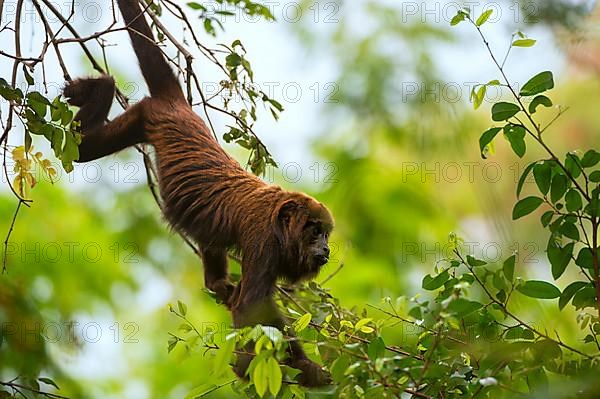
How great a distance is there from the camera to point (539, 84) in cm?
402

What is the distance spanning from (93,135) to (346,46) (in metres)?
8.34

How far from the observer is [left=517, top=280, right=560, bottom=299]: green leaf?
393 centimetres

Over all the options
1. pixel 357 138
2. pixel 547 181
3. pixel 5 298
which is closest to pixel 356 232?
pixel 357 138

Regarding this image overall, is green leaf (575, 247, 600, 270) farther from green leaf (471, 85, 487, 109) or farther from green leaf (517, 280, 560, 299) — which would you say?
green leaf (471, 85, 487, 109)

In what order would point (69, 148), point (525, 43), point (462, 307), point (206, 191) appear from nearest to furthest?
point (462, 307), point (525, 43), point (69, 148), point (206, 191)

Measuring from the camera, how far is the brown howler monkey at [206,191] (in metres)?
6.20

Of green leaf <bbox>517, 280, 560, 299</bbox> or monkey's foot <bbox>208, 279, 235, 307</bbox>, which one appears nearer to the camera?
green leaf <bbox>517, 280, 560, 299</bbox>

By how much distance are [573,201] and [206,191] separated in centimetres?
354

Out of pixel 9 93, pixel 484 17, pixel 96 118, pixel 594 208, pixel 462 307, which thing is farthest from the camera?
pixel 96 118

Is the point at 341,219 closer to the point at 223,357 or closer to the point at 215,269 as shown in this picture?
the point at 215,269

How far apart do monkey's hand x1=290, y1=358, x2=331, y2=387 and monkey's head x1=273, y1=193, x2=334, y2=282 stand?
114 centimetres

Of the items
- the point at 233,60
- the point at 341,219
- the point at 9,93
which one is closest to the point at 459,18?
the point at 233,60

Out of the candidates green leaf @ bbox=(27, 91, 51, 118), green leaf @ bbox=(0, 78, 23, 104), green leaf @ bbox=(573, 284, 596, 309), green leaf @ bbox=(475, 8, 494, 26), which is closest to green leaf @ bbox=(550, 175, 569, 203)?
green leaf @ bbox=(573, 284, 596, 309)

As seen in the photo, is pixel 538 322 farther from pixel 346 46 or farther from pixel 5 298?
pixel 346 46
